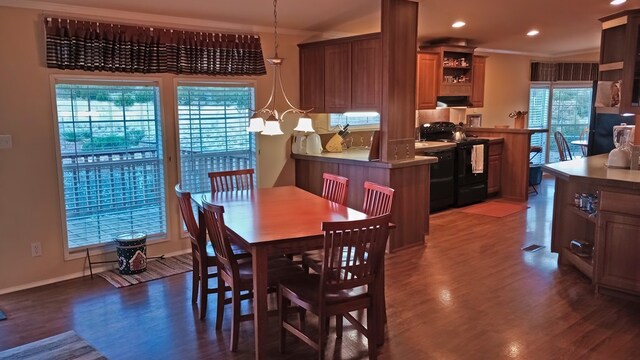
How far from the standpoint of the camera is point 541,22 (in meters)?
6.33

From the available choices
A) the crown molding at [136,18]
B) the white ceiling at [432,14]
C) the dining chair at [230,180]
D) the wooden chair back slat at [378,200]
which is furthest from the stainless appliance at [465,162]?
the wooden chair back slat at [378,200]

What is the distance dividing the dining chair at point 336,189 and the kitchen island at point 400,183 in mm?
936

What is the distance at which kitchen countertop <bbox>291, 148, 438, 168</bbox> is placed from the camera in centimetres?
488

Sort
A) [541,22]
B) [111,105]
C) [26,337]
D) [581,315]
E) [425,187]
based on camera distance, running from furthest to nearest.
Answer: [541,22]
[425,187]
[111,105]
[581,315]
[26,337]

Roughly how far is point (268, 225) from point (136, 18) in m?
2.63

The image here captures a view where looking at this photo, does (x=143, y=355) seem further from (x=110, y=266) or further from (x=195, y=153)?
(x=195, y=153)

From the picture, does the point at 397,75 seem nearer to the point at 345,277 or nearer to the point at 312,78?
the point at 312,78

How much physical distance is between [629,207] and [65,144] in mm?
4566

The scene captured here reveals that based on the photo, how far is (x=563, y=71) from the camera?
366 inches

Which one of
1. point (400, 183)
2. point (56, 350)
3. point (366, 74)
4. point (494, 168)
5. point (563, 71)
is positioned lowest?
point (56, 350)

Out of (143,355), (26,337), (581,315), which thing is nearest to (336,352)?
(143,355)

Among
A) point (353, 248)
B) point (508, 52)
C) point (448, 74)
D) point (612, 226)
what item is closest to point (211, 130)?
point (353, 248)

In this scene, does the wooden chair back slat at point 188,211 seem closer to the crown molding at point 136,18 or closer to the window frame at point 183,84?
the window frame at point 183,84

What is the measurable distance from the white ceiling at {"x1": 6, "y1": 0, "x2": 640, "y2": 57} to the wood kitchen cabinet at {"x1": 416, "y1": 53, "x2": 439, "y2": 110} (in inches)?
12.6
